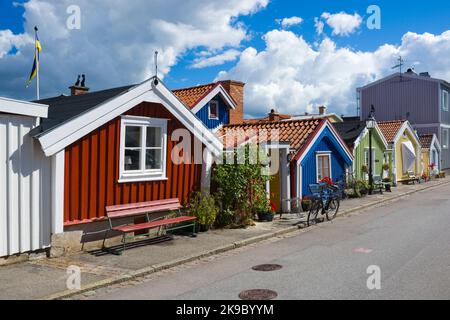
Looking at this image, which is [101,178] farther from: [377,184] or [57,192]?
[377,184]

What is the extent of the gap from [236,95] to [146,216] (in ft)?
57.7

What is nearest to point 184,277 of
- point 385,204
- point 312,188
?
point 312,188

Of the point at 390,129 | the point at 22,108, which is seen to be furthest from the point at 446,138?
the point at 22,108

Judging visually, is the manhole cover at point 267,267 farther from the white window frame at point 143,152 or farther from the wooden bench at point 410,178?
the wooden bench at point 410,178

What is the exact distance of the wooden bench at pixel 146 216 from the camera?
384 inches

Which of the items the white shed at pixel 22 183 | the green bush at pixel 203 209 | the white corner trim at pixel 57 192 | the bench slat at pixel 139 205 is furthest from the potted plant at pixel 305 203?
the white shed at pixel 22 183

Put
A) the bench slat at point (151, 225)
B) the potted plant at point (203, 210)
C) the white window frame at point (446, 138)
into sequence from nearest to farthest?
the bench slat at point (151, 225)
the potted plant at point (203, 210)
the white window frame at point (446, 138)

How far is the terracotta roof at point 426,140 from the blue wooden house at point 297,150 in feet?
55.9

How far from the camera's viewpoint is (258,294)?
6574 mm

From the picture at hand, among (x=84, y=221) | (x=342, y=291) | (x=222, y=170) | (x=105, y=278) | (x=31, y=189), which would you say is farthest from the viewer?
(x=222, y=170)

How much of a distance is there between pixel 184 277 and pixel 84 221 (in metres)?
2.95

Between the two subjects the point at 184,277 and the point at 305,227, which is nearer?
the point at 184,277

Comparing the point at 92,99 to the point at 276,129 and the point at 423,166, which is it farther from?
the point at 423,166

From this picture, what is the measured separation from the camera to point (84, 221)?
946 cm
